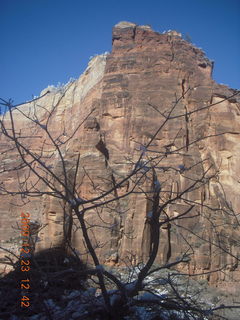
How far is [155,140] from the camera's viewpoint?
93.1 feet

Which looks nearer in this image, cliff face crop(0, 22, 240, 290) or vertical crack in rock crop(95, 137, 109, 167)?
cliff face crop(0, 22, 240, 290)

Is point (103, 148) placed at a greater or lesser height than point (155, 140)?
lesser

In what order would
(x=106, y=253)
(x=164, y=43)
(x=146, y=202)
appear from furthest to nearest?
(x=164, y=43) < (x=146, y=202) < (x=106, y=253)

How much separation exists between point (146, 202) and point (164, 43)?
67.1 feet

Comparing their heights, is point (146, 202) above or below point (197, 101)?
below

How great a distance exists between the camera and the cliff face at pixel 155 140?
78.1 ft

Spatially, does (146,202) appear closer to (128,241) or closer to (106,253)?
(128,241)

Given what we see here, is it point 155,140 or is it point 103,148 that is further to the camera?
point 103,148

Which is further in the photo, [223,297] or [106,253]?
[106,253]

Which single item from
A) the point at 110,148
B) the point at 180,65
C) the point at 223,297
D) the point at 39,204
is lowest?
the point at 223,297

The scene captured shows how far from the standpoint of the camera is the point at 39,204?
36062 millimetres

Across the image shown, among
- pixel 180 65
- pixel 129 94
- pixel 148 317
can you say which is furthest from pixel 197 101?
pixel 148 317

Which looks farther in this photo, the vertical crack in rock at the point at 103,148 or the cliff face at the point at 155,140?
the vertical crack in rock at the point at 103,148

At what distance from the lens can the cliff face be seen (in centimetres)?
2381
